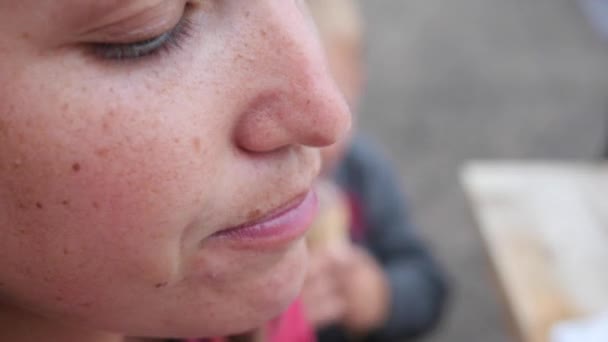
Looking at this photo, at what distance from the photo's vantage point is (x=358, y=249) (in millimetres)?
1343

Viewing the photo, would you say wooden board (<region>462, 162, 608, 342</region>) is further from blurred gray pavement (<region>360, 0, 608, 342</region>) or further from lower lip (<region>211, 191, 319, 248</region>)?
blurred gray pavement (<region>360, 0, 608, 342</region>)

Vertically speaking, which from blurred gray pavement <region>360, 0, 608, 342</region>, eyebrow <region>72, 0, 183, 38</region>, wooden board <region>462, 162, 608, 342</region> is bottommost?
wooden board <region>462, 162, 608, 342</region>

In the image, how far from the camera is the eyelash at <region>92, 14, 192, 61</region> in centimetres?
39

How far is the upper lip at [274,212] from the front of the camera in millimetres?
451


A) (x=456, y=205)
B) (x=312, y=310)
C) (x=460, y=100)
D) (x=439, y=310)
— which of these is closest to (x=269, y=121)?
(x=312, y=310)

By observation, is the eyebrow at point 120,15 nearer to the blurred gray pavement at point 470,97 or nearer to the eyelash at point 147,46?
the eyelash at point 147,46

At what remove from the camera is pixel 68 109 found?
0.38 meters

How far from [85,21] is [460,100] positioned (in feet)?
7.48

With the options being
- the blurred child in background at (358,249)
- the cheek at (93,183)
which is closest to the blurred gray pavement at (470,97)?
the blurred child in background at (358,249)

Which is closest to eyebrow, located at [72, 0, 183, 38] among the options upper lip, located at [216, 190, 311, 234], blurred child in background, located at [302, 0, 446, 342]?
upper lip, located at [216, 190, 311, 234]

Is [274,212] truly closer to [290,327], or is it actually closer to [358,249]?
[290,327]

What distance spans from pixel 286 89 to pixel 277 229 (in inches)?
3.5

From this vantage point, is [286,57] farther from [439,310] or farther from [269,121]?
[439,310]

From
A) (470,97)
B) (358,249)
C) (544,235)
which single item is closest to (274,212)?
(544,235)
